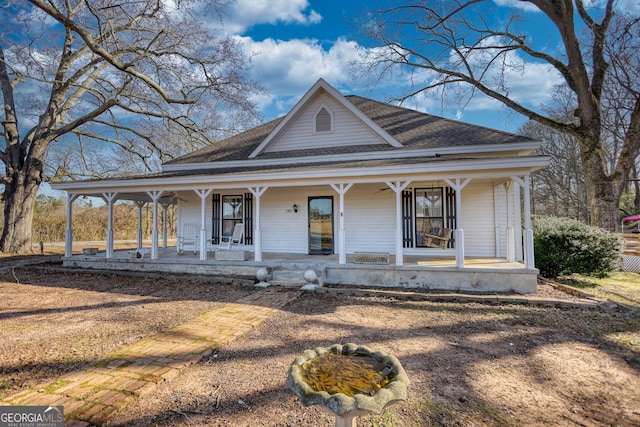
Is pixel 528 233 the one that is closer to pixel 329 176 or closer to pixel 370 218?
pixel 370 218

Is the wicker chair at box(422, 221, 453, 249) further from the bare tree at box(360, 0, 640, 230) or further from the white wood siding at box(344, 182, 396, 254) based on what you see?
the bare tree at box(360, 0, 640, 230)

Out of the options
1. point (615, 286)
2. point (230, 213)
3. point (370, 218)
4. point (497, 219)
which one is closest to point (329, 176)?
point (370, 218)

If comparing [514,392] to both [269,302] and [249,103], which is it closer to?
[269,302]

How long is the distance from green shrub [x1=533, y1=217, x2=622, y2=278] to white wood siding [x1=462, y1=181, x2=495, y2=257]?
125 centimetres

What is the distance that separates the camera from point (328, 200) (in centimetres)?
1070

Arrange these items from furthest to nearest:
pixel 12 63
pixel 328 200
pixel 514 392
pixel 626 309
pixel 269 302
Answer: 1. pixel 12 63
2. pixel 328 200
3. pixel 269 302
4. pixel 626 309
5. pixel 514 392

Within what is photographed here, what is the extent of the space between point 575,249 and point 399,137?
6.15 m

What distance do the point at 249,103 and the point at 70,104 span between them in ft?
30.6

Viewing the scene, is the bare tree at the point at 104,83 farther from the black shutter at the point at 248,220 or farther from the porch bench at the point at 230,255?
the porch bench at the point at 230,255

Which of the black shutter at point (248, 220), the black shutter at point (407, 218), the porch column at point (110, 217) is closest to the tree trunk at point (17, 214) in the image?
the porch column at point (110, 217)

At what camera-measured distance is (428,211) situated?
9.88 metres

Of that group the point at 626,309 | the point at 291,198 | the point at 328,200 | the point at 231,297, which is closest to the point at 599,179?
the point at 626,309

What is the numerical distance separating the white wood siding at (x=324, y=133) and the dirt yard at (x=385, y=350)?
6.40 m

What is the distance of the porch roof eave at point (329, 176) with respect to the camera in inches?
281
